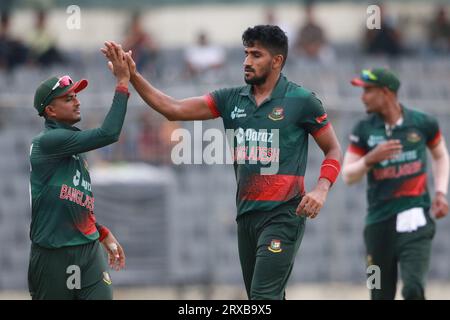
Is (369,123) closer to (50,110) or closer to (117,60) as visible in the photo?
(117,60)

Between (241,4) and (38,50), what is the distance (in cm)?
615

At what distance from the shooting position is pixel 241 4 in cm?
2270

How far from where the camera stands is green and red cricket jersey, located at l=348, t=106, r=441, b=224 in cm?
1071

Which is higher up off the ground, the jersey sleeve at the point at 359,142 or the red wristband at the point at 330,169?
the jersey sleeve at the point at 359,142

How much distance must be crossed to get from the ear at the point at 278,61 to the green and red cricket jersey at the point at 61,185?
119 cm

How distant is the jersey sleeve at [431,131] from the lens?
10875 mm

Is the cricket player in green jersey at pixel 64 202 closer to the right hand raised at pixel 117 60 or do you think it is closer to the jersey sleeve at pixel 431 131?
the right hand raised at pixel 117 60

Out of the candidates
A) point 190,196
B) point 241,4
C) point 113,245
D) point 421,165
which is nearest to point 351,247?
point 190,196

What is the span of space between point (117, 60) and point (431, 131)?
3.75 meters

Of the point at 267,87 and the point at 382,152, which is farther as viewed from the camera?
the point at 382,152

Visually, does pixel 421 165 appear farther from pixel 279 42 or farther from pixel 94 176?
pixel 94 176

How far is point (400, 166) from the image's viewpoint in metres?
10.7

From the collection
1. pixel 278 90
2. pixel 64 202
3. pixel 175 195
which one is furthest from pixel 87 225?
pixel 175 195

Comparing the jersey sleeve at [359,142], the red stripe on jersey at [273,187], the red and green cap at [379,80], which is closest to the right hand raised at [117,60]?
the red stripe on jersey at [273,187]
